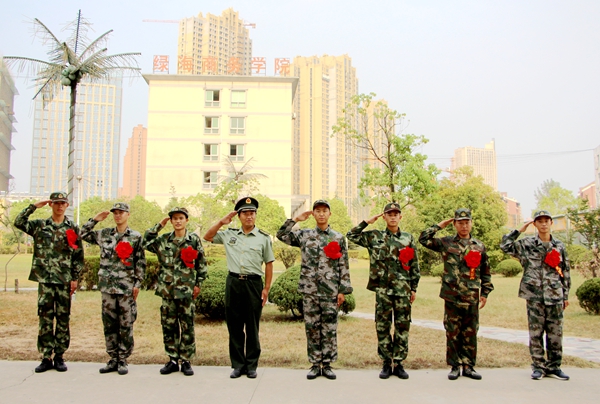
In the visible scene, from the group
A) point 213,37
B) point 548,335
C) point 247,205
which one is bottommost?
point 548,335

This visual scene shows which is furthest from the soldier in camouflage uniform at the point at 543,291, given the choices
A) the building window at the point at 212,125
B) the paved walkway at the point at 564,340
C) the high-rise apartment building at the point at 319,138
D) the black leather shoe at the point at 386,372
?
the high-rise apartment building at the point at 319,138

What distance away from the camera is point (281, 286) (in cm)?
922

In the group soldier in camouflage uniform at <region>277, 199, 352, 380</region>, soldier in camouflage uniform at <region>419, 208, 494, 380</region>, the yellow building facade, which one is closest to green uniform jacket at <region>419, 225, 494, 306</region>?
soldier in camouflage uniform at <region>419, 208, 494, 380</region>

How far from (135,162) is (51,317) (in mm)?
102160

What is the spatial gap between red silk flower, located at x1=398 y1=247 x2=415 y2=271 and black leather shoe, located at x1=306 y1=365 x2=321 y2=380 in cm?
141

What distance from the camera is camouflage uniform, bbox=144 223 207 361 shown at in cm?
515

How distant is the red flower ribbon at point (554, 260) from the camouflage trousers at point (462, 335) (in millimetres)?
943

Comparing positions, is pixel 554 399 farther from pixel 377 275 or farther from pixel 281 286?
pixel 281 286

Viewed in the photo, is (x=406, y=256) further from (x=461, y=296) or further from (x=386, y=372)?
(x=386, y=372)

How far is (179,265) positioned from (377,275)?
2.15 meters

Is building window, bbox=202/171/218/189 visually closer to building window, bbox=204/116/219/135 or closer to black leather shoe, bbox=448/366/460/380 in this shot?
building window, bbox=204/116/219/135

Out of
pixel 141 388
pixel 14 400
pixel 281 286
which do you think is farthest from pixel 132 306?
pixel 281 286

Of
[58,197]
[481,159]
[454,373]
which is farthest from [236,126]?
[481,159]

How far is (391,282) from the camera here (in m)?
5.15
